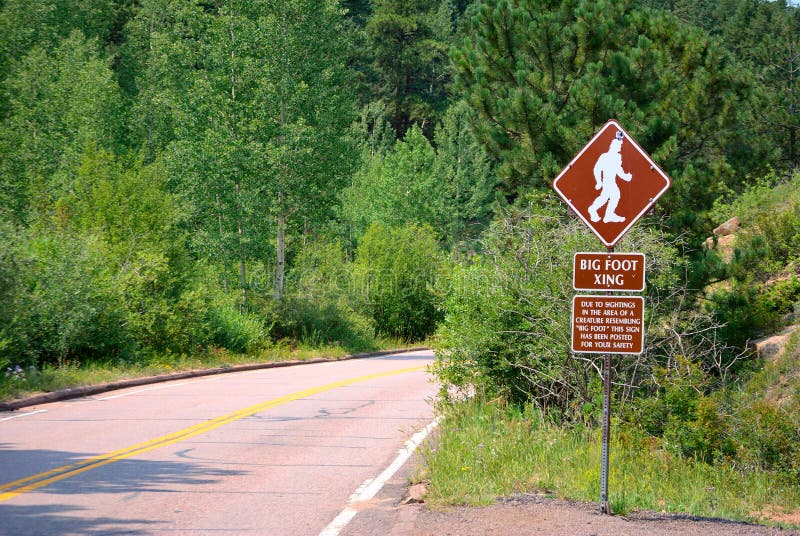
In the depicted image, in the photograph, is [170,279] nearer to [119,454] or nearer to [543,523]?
[119,454]

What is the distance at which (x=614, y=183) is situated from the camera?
809 centimetres

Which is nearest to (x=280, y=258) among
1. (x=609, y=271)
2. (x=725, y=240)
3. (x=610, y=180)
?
(x=725, y=240)

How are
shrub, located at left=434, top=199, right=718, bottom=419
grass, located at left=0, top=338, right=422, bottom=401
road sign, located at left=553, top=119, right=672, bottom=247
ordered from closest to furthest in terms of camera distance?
road sign, located at left=553, top=119, right=672, bottom=247
shrub, located at left=434, top=199, right=718, bottom=419
grass, located at left=0, top=338, right=422, bottom=401

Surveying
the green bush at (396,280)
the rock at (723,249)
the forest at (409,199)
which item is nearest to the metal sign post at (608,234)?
the forest at (409,199)

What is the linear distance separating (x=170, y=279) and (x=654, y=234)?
15161 millimetres

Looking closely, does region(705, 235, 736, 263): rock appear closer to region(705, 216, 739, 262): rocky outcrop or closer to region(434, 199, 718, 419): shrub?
region(705, 216, 739, 262): rocky outcrop

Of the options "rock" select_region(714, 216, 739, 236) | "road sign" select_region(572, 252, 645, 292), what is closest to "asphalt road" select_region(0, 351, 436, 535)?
"road sign" select_region(572, 252, 645, 292)

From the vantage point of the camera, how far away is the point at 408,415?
15.1 meters

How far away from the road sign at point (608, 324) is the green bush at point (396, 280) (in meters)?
31.1

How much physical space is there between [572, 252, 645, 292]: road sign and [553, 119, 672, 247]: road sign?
0.27 meters

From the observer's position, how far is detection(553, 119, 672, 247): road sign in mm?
7980

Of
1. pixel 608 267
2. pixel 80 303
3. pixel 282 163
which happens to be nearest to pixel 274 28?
pixel 282 163

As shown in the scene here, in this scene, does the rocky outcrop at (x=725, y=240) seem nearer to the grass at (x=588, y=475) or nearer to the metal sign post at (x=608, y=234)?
the grass at (x=588, y=475)

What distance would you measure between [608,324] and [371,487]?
3331mm
